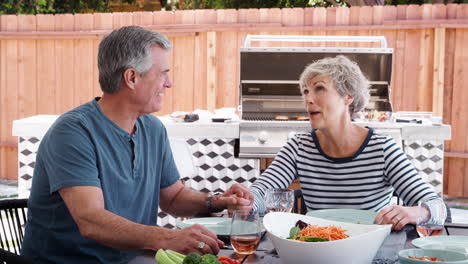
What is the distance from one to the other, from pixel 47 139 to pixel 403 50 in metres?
5.74

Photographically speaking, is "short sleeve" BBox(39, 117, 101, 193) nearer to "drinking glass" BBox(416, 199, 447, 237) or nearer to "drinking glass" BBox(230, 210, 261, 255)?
"drinking glass" BBox(230, 210, 261, 255)

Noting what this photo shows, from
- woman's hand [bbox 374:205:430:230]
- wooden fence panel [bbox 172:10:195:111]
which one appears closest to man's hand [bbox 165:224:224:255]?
woman's hand [bbox 374:205:430:230]

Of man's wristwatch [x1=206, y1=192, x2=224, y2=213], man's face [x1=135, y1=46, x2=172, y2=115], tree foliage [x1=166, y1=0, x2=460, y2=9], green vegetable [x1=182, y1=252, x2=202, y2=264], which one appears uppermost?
tree foliage [x1=166, y1=0, x2=460, y2=9]

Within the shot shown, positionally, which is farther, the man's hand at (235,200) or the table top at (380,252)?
the man's hand at (235,200)

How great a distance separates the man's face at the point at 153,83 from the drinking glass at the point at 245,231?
2.37 ft

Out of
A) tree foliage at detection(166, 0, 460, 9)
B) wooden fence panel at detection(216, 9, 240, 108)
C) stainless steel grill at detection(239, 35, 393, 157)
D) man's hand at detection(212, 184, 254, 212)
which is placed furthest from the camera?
tree foliage at detection(166, 0, 460, 9)

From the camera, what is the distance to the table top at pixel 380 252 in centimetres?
186

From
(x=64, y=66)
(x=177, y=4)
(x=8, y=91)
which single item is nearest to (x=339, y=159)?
(x=64, y=66)

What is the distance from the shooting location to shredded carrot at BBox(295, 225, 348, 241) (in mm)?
1729

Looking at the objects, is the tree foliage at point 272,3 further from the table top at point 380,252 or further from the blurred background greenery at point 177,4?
the table top at point 380,252

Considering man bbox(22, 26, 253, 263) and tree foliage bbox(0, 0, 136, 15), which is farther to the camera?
tree foliage bbox(0, 0, 136, 15)

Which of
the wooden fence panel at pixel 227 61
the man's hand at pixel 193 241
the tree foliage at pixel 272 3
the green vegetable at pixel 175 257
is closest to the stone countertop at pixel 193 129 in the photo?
the wooden fence panel at pixel 227 61

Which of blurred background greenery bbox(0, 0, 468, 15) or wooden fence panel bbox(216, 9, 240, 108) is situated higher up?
blurred background greenery bbox(0, 0, 468, 15)

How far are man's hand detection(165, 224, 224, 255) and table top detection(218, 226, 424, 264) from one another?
68 mm
